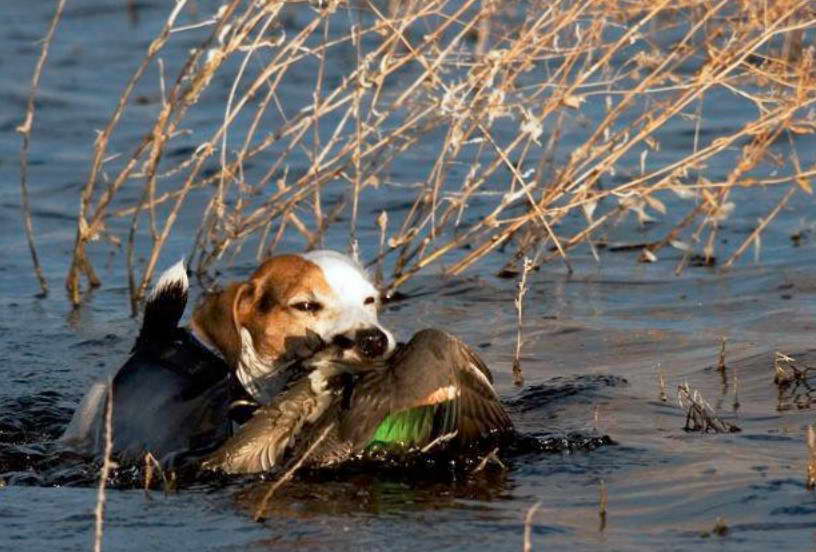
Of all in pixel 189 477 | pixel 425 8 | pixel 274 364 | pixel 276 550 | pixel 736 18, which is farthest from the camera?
Answer: pixel 736 18

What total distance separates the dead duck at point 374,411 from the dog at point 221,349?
1.53ft

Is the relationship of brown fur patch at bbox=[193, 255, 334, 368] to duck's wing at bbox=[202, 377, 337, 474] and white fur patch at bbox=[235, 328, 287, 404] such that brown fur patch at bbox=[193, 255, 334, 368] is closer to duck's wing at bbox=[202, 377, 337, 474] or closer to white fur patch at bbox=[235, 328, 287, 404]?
white fur patch at bbox=[235, 328, 287, 404]

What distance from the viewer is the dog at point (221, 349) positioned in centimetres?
544

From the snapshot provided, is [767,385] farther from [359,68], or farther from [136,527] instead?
[136,527]

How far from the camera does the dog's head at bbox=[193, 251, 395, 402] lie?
5621 millimetres

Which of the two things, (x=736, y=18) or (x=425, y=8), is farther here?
(x=736, y=18)

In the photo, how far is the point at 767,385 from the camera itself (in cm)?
609

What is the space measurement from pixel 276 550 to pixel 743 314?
3601 millimetres

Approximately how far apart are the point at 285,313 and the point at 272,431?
1028 mm

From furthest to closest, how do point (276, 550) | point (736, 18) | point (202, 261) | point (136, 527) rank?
1. point (202, 261)
2. point (736, 18)
3. point (136, 527)
4. point (276, 550)

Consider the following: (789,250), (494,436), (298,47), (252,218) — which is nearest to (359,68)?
(298,47)

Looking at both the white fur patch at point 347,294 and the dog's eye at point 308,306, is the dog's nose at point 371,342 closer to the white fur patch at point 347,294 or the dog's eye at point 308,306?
the white fur patch at point 347,294

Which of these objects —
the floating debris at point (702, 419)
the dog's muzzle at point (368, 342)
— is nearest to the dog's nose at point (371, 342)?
the dog's muzzle at point (368, 342)

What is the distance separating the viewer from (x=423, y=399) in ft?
15.1
